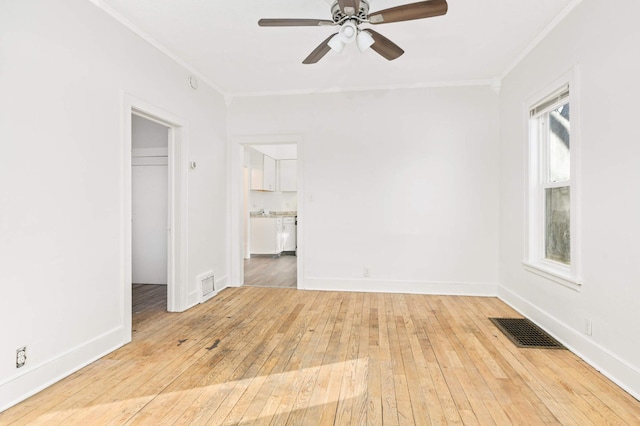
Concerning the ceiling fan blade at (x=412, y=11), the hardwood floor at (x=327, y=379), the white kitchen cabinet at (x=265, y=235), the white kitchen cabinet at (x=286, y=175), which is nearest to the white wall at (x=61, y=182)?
the hardwood floor at (x=327, y=379)

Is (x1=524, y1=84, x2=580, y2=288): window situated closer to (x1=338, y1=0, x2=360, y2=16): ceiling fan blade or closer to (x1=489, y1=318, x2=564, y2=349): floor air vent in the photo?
(x1=489, y1=318, x2=564, y2=349): floor air vent

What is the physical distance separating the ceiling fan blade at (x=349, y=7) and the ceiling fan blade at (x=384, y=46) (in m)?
0.29

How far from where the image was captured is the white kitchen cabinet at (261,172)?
23.6 feet

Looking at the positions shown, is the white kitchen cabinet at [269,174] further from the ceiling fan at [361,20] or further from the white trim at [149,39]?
the ceiling fan at [361,20]

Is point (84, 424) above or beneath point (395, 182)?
beneath

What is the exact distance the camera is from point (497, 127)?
4.04m

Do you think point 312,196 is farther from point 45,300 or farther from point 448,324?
point 45,300

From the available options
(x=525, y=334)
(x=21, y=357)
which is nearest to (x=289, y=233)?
(x=525, y=334)

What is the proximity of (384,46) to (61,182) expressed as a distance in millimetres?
2599

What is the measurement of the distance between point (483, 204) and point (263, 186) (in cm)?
478

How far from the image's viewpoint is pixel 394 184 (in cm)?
424

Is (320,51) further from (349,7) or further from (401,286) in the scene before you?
(401,286)

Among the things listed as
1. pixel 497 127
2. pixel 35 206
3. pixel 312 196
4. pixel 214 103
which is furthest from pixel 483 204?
pixel 35 206

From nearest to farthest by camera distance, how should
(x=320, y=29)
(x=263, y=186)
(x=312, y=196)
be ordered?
1. (x=320, y=29)
2. (x=312, y=196)
3. (x=263, y=186)
